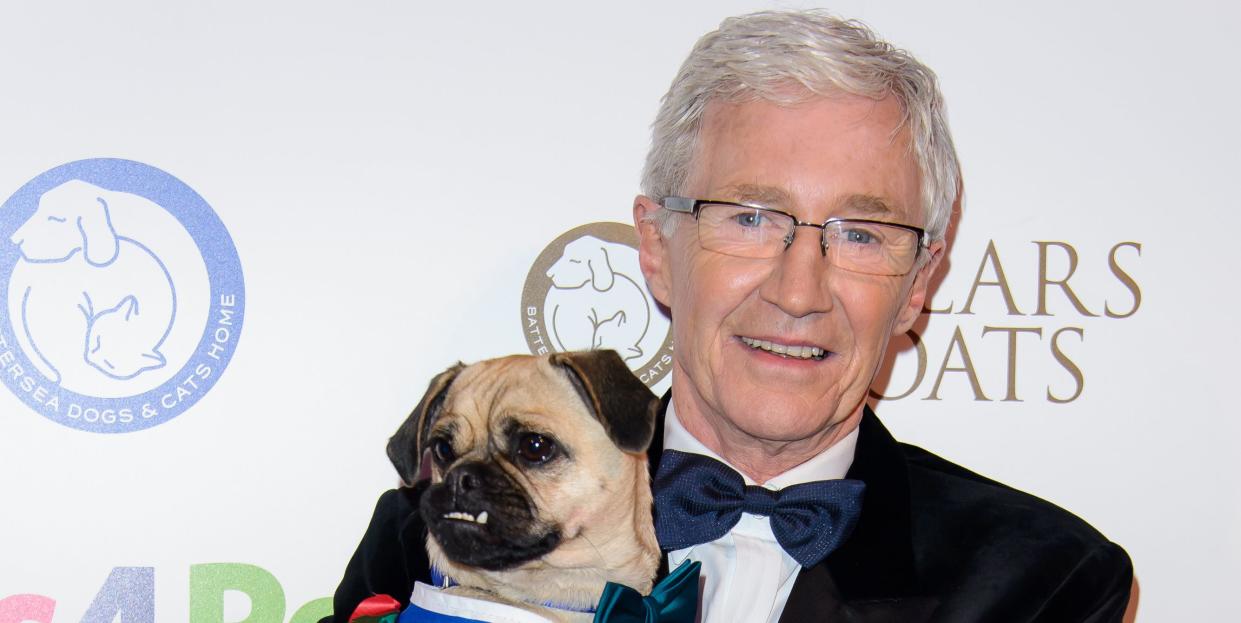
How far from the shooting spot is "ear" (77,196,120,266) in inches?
82.1

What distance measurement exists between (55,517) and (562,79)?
55.0 inches

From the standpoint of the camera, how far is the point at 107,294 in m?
2.10

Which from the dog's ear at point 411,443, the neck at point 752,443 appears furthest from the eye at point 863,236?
the dog's ear at point 411,443

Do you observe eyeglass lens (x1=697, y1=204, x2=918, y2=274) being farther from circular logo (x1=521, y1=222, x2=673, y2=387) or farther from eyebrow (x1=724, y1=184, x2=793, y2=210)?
circular logo (x1=521, y1=222, x2=673, y2=387)

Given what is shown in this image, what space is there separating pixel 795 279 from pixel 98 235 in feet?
4.67

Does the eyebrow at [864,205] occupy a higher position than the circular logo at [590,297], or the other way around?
the eyebrow at [864,205]

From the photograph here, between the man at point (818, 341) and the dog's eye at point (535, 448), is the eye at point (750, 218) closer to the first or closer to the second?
the man at point (818, 341)

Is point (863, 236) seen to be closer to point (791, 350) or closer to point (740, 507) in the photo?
point (791, 350)

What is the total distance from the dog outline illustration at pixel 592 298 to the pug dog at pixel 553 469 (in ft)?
1.66

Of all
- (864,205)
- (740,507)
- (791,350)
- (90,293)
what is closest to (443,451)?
(740,507)

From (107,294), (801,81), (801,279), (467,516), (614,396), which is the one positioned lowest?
(467,516)

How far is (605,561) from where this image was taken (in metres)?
1.66

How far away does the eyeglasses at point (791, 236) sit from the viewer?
1.72 m

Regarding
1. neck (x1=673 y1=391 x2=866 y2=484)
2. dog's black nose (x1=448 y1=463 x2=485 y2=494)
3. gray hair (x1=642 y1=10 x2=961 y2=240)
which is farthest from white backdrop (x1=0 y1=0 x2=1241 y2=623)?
dog's black nose (x1=448 y1=463 x2=485 y2=494)
